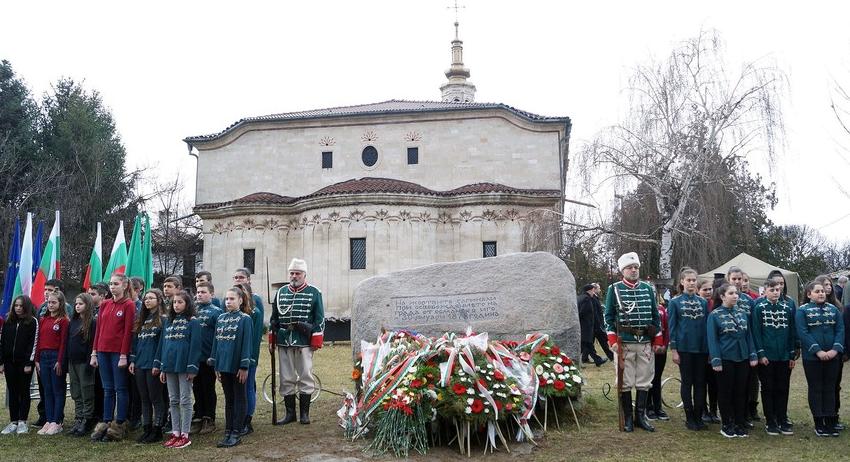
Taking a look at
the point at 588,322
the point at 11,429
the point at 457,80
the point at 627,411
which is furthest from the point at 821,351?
the point at 457,80

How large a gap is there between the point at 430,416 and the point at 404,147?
78.2 ft

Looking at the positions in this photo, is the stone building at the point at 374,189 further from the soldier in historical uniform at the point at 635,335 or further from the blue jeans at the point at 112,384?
the blue jeans at the point at 112,384

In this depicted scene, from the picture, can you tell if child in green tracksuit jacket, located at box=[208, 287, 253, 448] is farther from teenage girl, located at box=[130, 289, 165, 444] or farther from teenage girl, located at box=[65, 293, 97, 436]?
teenage girl, located at box=[65, 293, 97, 436]

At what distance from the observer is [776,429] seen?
7656 mm

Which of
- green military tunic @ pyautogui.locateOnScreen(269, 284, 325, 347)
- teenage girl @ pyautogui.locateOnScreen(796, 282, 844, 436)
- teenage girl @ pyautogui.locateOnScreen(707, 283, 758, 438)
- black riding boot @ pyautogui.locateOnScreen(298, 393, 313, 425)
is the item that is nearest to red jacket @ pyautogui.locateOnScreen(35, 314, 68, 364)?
green military tunic @ pyautogui.locateOnScreen(269, 284, 325, 347)

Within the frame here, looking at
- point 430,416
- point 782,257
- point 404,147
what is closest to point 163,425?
point 430,416

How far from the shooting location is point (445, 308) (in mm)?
9070

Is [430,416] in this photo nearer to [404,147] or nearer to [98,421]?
[98,421]

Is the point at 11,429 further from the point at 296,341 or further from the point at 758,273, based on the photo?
the point at 758,273

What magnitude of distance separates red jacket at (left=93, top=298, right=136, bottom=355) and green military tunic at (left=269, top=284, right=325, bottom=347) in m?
1.69

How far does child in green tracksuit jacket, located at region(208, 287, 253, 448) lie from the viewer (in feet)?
24.6

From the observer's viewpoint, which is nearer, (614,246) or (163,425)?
(163,425)

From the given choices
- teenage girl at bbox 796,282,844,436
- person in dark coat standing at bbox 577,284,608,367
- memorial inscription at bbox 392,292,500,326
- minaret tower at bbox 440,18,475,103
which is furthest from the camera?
minaret tower at bbox 440,18,475,103

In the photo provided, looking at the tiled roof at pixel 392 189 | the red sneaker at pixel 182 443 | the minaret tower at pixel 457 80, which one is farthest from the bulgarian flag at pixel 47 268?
the minaret tower at pixel 457 80
